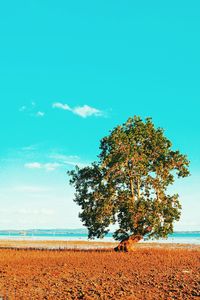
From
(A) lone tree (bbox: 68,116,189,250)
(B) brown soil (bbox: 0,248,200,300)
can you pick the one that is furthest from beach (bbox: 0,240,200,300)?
(A) lone tree (bbox: 68,116,189,250)

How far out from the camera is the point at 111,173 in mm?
43281

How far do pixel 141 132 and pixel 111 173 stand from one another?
5.63m

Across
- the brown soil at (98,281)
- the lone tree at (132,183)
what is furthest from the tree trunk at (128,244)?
the brown soil at (98,281)

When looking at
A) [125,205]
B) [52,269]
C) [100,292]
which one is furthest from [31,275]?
[125,205]

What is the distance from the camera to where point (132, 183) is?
4366 cm

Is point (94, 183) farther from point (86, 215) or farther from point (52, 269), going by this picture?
point (52, 269)

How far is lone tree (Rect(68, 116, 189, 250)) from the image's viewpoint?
41.8 m

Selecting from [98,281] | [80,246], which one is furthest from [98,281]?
[80,246]

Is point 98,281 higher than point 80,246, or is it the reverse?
point 80,246

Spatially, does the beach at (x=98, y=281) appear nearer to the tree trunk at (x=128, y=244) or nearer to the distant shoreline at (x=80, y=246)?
the tree trunk at (x=128, y=244)

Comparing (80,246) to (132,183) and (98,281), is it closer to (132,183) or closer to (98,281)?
(132,183)

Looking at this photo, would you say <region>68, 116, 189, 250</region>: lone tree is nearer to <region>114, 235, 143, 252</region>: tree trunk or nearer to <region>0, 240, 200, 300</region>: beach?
<region>114, 235, 143, 252</region>: tree trunk

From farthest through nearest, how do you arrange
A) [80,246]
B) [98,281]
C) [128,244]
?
[80,246] < [128,244] < [98,281]

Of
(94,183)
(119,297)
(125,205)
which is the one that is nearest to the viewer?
(119,297)
